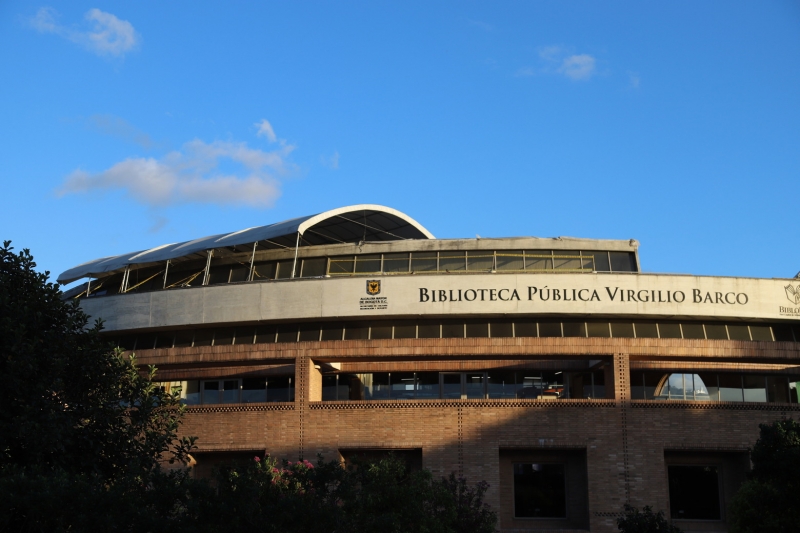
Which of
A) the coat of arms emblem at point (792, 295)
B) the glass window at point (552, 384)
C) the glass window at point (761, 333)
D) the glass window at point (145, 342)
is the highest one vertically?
the coat of arms emblem at point (792, 295)

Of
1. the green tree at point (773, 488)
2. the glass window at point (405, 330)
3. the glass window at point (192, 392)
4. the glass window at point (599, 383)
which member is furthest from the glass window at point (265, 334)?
the green tree at point (773, 488)

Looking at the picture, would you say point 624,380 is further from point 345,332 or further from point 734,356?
point 345,332

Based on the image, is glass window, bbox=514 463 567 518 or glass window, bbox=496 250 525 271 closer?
glass window, bbox=514 463 567 518

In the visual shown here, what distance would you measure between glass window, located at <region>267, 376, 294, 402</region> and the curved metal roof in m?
6.25

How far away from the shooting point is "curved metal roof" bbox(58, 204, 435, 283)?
39906 mm

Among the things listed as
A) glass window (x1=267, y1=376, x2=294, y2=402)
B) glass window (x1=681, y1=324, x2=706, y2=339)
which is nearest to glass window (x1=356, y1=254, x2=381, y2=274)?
glass window (x1=267, y1=376, x2=294, y2=402)

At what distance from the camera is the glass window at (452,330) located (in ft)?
120

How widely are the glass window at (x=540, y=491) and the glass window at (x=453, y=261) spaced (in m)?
9.63

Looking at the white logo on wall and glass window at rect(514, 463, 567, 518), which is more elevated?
the white logo on wall

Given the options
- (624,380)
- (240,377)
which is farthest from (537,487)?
(240,377)

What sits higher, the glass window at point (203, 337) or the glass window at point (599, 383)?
the glass window at point (203, 337)

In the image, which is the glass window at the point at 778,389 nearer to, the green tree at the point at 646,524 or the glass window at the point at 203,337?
the green tree at the point at 646,524

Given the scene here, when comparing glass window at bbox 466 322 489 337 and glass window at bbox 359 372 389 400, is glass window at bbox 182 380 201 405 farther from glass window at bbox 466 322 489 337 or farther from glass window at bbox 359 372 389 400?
glass window at bbox 466 322 489 337

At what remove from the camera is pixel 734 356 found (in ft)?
115
